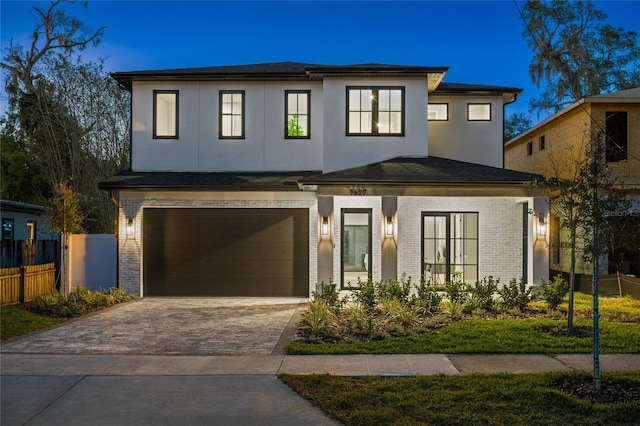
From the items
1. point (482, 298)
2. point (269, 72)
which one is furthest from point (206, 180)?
point (482, 298)

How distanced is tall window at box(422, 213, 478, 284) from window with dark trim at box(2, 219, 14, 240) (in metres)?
17.9

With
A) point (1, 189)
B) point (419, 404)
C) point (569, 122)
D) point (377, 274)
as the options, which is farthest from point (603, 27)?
point (1, 189)

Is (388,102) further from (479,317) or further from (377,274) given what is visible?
(479,317)

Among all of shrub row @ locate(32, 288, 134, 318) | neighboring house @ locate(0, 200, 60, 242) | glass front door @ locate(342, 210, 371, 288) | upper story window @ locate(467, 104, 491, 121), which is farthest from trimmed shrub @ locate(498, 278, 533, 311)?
neighboring house @ locate(0, 200, 60, 242)

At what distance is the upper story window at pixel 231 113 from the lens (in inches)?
644

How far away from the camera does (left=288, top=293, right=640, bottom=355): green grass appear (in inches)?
339

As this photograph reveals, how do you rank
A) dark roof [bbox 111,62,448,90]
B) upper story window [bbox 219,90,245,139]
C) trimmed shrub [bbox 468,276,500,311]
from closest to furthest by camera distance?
trimmed shrub [bbox 468,276,500,311] < dark roof [bbox 111,62,448,90] < upper story window [bbox 219,90,245,139]

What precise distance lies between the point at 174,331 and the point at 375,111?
331 inches

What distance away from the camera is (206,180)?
15406mm

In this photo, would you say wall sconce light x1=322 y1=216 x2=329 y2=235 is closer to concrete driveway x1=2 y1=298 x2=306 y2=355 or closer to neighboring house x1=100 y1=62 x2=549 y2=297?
neighboring house x1=100 y1=62 x2=549 y2=297

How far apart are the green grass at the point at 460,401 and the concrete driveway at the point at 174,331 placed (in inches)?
92.0

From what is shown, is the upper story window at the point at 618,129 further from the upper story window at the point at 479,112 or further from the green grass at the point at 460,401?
the green grass at the point at 460,401

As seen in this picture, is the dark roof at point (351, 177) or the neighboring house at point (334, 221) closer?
the dark roof at point (351, 177)

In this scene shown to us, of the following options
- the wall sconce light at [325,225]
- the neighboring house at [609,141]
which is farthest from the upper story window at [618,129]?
the wall sconce light at [325,225]
